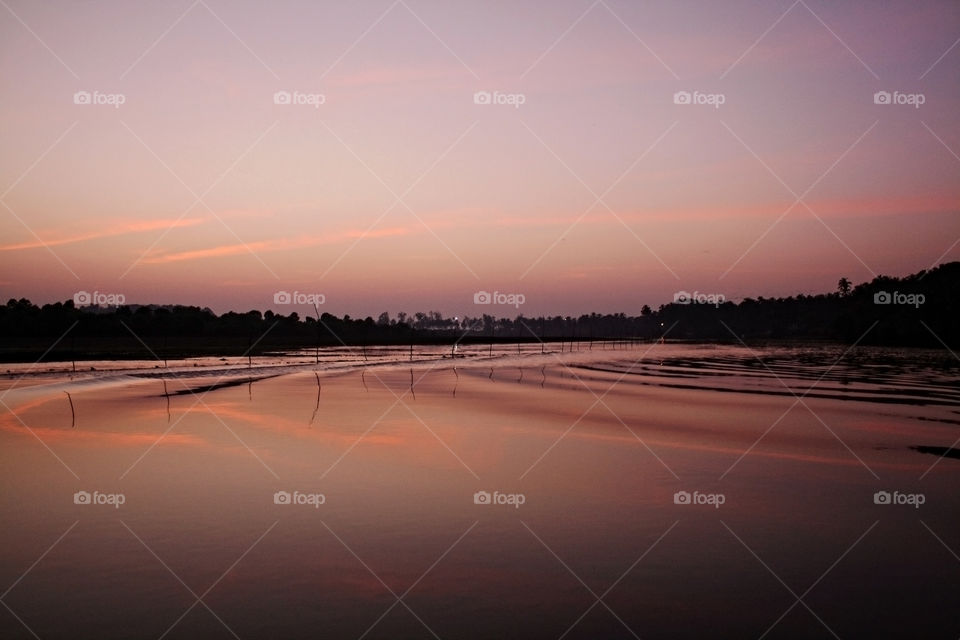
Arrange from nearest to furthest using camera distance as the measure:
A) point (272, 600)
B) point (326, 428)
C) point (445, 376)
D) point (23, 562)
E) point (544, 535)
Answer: point (272, 600), point (23, 562), point (544, 535), point (326, 428), point (445, 376)

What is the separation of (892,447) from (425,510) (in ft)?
45.0

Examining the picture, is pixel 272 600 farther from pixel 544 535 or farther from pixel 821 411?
pixel 821 411

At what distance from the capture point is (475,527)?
11.8 m

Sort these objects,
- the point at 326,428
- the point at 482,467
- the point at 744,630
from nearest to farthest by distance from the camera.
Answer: the point at 744,630 < the point at 482,467 < the point at 326,428

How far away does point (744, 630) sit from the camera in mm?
8008

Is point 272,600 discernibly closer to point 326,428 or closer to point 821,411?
point 326,428

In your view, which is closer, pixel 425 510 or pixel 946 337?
pixel 425 510

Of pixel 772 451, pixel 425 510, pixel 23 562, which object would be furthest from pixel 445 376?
pixel 23 562

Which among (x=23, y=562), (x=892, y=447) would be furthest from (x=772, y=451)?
(x=23, y=562)

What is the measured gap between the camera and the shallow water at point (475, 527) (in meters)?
8.30

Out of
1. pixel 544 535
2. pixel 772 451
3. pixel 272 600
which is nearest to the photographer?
pixel 272 600

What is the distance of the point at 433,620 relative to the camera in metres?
8.20

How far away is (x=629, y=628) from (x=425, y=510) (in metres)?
5.33

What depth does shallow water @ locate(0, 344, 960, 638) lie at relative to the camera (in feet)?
27.2
